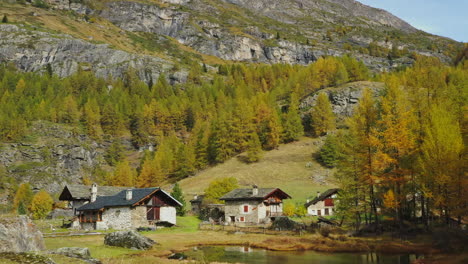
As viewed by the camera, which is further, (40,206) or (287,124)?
(287,124)

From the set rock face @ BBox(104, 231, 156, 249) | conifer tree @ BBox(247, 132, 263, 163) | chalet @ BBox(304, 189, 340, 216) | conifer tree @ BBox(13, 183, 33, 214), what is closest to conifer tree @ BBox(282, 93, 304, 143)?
conifer tree @ BBox(247, 132, 263, 163)

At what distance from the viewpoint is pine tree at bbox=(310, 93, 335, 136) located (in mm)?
114625

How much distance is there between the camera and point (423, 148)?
34625 millimetres

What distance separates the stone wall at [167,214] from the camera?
2118 inches

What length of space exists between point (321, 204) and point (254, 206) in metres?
18.3

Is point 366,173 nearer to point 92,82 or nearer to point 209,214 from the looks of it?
point 209,214

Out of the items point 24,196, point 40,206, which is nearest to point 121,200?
point 40,206

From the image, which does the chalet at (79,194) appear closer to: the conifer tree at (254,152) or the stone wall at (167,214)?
the stone wall at (167,214)

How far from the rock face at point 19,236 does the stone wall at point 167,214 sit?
35.2 meters

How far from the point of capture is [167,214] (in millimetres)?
54500

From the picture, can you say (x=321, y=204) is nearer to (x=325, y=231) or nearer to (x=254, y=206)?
(x=254, y=206)

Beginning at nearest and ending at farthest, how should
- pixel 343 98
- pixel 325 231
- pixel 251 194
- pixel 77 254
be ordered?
pixel 77 254 → pixel 325 231 → pixel 251 194 → pixel 343 98

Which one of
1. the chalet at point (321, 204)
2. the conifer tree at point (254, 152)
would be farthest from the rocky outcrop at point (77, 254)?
the conifer tree at point (254, 152)

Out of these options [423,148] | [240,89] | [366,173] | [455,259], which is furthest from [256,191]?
[240,89]
